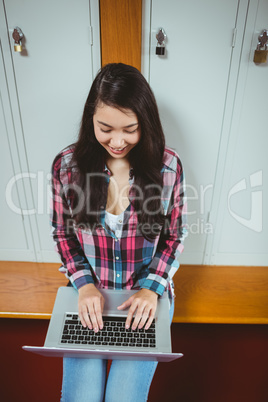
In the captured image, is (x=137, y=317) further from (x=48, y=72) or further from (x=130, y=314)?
(x=48, y=72)

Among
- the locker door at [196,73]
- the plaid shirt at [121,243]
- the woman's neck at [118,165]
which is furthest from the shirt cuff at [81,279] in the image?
the locker door at [196,73]

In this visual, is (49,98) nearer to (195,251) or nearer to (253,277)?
(195,251)

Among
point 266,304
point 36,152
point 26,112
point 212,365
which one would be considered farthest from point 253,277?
point 26,112

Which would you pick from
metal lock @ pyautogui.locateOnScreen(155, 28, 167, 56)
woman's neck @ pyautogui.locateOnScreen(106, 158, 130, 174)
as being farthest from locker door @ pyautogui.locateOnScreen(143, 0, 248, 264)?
woman's neck @ pyautogui.locateOnScreen(106, 158, 130, 174)

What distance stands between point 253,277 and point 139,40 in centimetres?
129

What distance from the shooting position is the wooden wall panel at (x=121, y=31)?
1.21 meters

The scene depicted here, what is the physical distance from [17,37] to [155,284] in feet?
3.60

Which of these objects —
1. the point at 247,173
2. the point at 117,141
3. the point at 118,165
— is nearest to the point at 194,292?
the point at 247,173

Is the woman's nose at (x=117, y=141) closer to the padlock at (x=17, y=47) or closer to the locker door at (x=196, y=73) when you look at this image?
the locker door at (x=196, y=73)

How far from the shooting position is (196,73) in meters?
1.36

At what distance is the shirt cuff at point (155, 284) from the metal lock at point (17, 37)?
40.1 inches

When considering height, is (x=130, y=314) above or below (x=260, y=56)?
below

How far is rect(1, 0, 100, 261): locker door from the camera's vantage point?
1.26 m

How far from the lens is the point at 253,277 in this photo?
1743 mm
